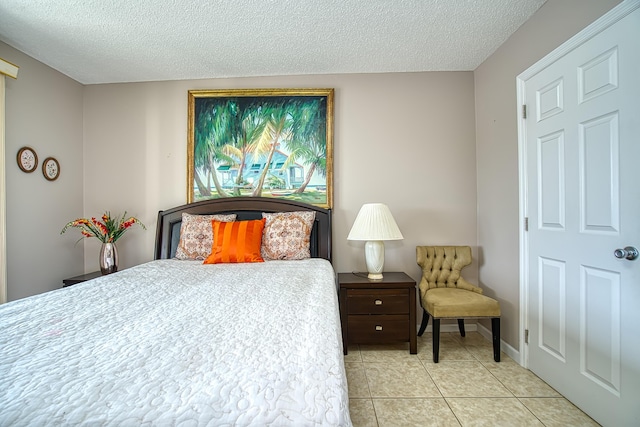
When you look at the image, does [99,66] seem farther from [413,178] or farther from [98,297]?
[413,178]

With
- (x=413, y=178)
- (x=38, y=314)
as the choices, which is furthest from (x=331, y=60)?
(x=38, y=314)

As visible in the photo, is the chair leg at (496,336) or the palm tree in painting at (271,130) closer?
the chair leg at (496,336)

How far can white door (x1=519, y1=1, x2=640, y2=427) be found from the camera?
1435 millimetres

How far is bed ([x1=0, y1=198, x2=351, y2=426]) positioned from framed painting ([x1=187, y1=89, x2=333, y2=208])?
1.42 metres

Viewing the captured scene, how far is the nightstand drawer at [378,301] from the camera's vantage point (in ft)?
8.07

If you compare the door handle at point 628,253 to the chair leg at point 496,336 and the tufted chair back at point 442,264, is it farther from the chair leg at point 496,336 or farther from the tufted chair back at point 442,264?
the tufted chair back at point 442,264

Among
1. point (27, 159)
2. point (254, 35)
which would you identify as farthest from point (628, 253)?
point (27, 159)

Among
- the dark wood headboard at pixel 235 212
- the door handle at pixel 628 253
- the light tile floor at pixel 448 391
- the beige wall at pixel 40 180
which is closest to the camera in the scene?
the door handle at pixel 628 253

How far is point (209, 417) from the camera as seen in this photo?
60 cm

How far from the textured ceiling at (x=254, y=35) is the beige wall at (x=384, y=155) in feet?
0.54

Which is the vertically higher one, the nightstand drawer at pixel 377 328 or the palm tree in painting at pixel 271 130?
the palm tree in painting at pixel 271 130

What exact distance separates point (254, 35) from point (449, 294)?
8.58ft

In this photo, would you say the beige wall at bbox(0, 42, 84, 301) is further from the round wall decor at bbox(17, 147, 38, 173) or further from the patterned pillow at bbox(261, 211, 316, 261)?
the patterned pillow at bbox(261, 211, 316, 261)

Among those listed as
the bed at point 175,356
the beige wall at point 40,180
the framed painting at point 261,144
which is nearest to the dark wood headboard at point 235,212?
the framed painting at point 261,144
